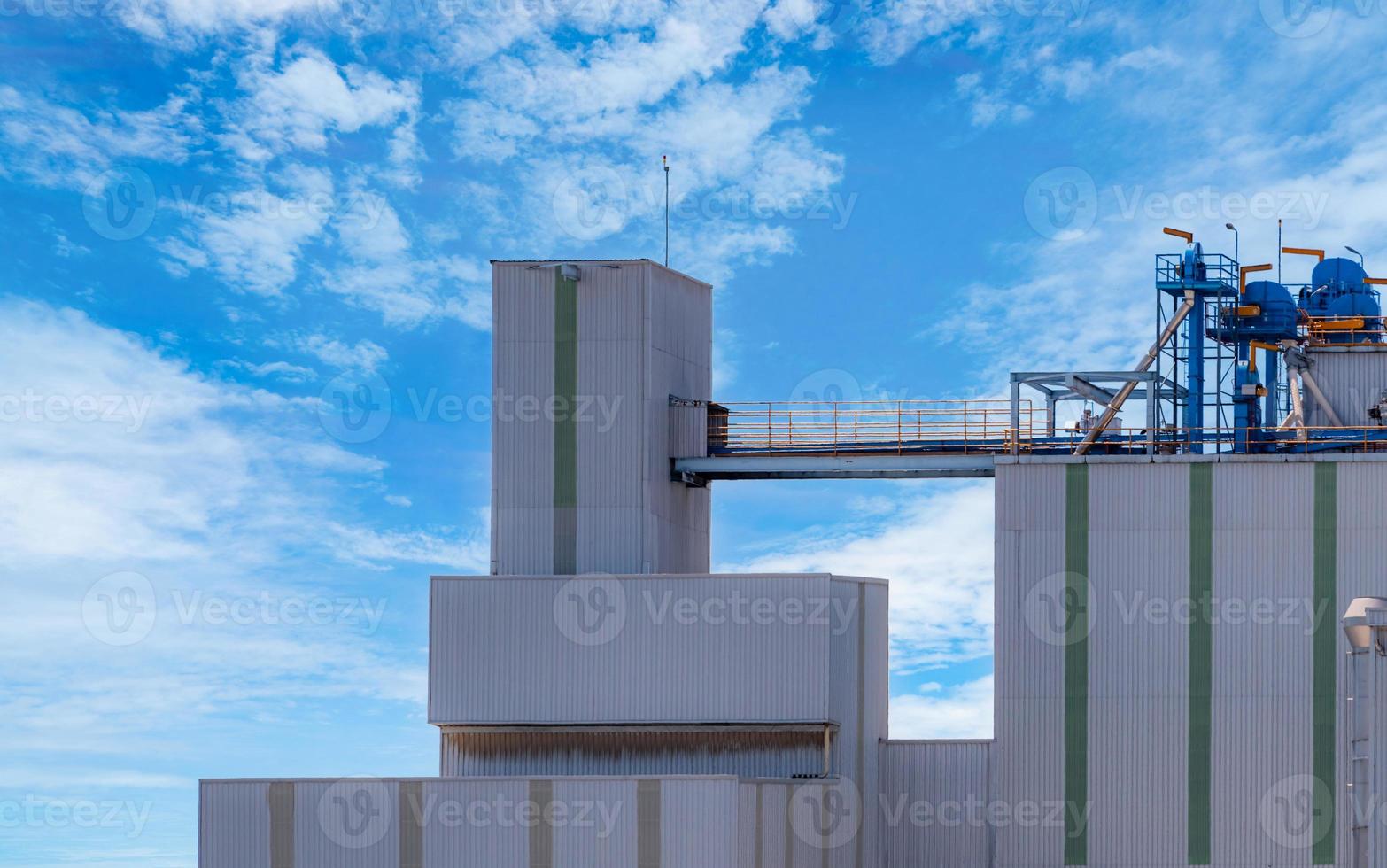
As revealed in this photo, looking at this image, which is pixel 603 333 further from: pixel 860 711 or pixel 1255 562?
pixel 1255 562

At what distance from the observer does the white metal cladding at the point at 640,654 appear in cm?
5741

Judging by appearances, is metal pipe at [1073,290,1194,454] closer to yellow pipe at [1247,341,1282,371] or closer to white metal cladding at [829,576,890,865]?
yellow pipe at [1247,341,1282,371]

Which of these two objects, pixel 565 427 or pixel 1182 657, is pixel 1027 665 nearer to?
pixel 1182 657

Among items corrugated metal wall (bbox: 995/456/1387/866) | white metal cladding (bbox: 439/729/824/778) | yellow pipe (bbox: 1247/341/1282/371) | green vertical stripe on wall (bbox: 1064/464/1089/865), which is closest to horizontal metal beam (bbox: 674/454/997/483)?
green vertical stripe on wall (bbox: 1064/464/1089/865)

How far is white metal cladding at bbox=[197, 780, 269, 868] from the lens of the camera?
175ft

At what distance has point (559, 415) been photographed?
6144 centimetres

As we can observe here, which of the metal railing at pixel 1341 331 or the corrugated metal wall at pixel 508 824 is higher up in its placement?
the metal railing at pixel 1341 331

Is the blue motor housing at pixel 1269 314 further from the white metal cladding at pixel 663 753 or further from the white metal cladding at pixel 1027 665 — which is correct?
the white metal cladding at pixel 663 753

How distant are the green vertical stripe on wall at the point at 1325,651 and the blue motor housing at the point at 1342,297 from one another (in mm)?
12557

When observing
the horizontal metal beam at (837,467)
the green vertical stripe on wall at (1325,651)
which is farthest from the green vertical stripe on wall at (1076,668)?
the green vertical stripe on wall at (1325,651)

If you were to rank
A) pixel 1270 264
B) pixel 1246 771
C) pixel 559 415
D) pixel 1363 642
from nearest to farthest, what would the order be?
pixel 1363 642 < pixel 1246 771 < pixel 559 415 < pixel 1270 264

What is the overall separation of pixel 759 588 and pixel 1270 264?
22212mm

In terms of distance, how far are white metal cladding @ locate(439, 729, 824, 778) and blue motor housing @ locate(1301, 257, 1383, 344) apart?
26119 mm

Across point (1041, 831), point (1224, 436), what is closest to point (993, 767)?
point (1041, 831)
